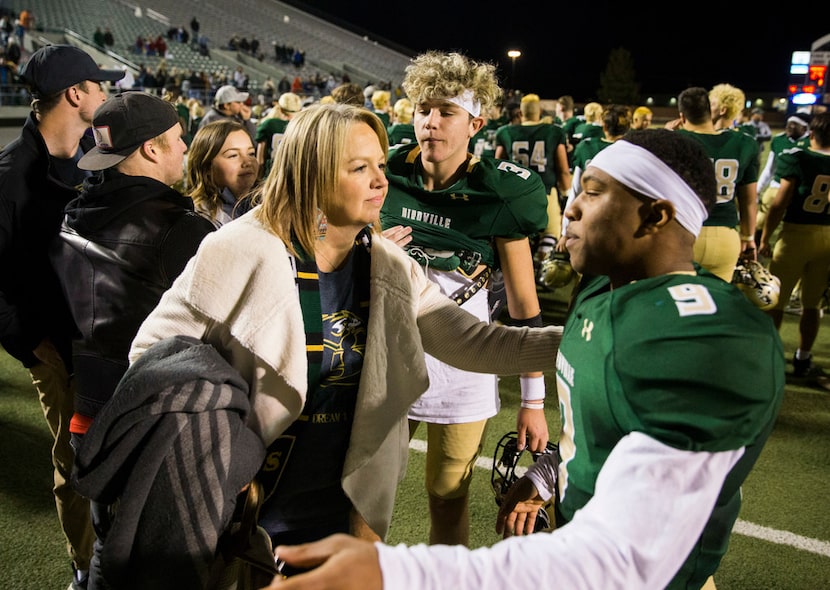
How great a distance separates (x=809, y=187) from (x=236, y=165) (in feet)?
14.7

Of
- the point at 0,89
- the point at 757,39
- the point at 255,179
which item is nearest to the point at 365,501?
the point at 255,179

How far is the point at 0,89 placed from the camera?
56.2 feet

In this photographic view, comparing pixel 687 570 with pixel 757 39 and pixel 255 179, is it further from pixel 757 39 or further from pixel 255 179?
pixel 757 39

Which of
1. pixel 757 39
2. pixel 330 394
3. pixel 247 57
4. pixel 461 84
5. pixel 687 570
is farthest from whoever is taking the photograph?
pixel 757 39

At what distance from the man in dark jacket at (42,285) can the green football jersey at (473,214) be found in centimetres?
141

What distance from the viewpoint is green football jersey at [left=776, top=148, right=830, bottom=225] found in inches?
211

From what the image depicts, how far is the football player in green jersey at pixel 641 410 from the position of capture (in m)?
1.00

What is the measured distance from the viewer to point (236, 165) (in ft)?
11.6

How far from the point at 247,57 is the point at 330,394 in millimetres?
35081

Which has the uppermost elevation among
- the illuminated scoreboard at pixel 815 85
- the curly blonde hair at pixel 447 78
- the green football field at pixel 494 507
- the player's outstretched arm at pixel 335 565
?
the illuminated scoreboard at pixel 815 85

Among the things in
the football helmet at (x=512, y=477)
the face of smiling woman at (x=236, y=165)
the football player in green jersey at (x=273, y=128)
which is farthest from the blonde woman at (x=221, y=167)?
the football player in green jersey at (x=273, y=128)

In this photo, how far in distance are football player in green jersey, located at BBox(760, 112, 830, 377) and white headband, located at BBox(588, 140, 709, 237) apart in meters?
4.72

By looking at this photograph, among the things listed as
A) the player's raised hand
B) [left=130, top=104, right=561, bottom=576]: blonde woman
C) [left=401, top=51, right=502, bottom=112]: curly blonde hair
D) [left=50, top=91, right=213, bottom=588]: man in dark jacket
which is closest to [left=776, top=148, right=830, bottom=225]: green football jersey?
[left=401, top=51, right=502, bottom=112]: curly blonde hair

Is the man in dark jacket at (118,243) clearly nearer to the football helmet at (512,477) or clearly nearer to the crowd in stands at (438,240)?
the crowd in stands at (438,240)
